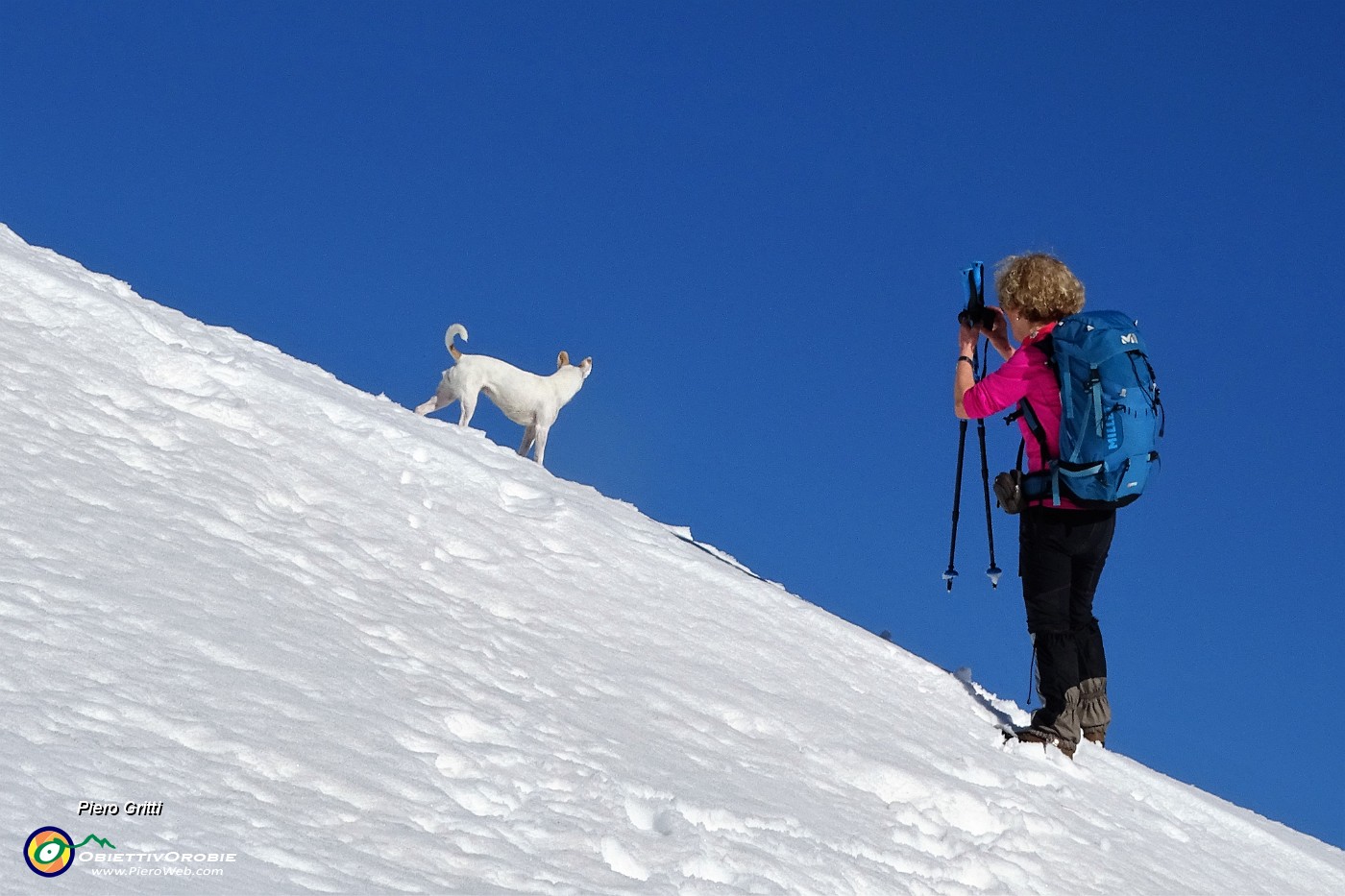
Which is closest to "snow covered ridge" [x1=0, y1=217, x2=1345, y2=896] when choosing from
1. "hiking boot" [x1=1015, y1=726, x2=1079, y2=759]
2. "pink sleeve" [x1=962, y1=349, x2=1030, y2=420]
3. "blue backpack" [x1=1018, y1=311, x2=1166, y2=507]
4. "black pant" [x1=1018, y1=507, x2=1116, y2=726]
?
"hiking boot" [x1=1015, y1=726, x2=1079, y2=759]

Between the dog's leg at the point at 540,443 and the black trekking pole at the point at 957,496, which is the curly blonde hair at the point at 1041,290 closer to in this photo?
the black trekking pole at the point at 957,496

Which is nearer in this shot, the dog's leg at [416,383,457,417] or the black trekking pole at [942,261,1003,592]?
the black trekking pole at [942,261,1003,592]

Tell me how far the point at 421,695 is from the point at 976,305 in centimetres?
431

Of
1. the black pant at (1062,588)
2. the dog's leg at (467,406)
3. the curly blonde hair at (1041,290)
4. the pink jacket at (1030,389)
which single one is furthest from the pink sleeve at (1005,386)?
the dog's leg at (467,406)

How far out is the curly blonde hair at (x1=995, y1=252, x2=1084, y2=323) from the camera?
699 cm

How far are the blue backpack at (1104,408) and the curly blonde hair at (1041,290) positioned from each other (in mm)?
299

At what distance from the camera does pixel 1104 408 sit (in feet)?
21.0

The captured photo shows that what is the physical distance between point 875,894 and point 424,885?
183 cm

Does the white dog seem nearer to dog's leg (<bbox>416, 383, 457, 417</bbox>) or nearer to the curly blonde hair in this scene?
dog's leg (<bbox>416, 383, 457, 417</bbox>)

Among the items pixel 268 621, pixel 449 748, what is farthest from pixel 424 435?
pixel 449 748

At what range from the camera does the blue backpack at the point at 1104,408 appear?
21.0 feet

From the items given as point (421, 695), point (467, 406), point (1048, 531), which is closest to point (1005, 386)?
point (1048, 531)

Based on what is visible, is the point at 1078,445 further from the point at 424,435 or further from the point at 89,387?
the point at 89,387

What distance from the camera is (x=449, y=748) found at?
4113mm
